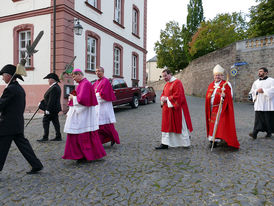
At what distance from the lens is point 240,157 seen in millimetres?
4703

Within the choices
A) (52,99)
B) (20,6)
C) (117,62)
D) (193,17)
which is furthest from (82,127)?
(193,17)

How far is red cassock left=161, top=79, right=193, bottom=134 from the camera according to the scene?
530 cm

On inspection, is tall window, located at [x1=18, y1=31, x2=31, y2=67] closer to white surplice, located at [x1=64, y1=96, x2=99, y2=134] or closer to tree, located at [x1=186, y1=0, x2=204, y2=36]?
white surplice, located at [x1=64, y1=96, x2=99, y2=134]

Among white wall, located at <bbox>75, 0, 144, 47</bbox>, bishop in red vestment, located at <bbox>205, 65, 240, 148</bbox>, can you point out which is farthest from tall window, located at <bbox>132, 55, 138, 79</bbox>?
bishop in red vestment, located at <bbox>205, 65, 240, 148</bbox>

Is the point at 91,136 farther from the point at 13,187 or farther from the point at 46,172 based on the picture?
the point at 13,187

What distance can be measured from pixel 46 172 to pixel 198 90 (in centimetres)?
2738

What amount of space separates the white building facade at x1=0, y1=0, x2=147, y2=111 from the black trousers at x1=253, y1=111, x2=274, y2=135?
8809 mm

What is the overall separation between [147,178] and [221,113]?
2.59 meters

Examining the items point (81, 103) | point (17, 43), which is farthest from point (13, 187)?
point (17, 43)

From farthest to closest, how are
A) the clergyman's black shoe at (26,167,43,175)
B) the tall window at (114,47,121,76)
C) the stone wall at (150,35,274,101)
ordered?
the stone wall at (150,35,274,101) < the tall window at (114,47,121,76) < the clergyman's black shoe at (26,167,43,175)

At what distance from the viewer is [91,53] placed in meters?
14.5

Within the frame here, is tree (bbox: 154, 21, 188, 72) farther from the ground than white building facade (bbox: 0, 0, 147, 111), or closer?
farther from the ground

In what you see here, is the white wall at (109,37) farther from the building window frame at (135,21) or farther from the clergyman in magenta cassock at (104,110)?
the clergyman in magenta cassock at (104,110)

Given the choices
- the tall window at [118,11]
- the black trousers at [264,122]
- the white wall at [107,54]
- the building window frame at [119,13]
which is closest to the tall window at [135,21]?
the white wall at [107,54]
